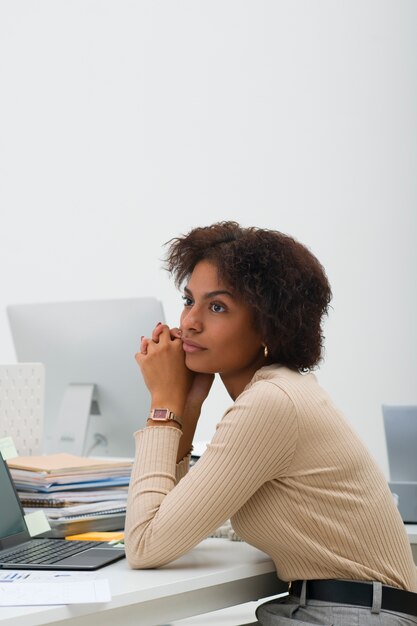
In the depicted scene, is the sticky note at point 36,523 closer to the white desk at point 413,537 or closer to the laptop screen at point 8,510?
the laptop screen at point 8,510

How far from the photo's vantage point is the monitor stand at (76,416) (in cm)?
263

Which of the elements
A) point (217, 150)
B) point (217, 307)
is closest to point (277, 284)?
point (217, 307)

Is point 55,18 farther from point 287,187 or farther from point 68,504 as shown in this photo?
point 68,504

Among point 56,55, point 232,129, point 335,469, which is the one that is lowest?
point 335,469

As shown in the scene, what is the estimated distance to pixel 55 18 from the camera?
4.59 meters

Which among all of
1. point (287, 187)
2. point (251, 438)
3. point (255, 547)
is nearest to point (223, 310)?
point (251, 438)

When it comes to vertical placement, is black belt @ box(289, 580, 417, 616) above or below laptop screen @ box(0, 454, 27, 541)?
below

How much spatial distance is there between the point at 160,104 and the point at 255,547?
3.21m

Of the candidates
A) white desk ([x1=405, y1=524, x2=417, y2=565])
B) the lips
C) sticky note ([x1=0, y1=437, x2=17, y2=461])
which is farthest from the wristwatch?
white desk ([x1=405, y1=524, x2=417, y2=565])

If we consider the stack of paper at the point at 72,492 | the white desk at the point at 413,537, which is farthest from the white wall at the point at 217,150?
the stack of paper at the point at 72,492

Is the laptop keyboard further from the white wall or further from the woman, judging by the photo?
the white wall

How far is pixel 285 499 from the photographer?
1597mm

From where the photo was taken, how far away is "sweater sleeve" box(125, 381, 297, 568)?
154 cm

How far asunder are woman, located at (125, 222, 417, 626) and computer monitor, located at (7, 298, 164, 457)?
830 millimetres
